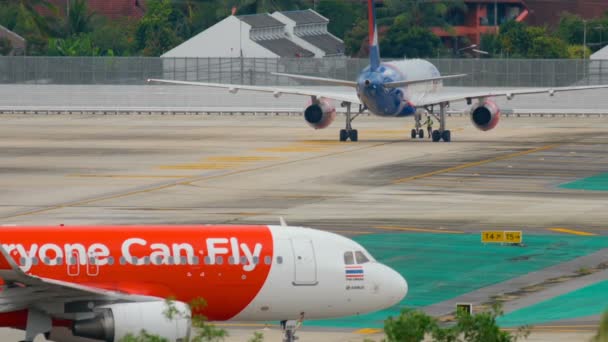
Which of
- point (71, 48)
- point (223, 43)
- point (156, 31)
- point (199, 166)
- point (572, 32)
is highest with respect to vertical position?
point (156, 31)

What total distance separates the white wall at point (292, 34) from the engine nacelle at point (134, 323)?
142217mm

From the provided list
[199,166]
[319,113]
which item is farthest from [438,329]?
[319,113]

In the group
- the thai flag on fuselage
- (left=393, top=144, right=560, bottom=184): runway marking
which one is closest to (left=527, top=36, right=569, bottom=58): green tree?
(left=393, top=144, right=560, bottom=184): runway marking

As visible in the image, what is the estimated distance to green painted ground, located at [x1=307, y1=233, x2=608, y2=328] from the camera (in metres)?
40.6

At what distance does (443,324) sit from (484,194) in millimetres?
28810

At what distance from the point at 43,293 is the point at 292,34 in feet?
469

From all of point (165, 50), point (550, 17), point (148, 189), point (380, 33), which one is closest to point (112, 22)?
point (165, 50)

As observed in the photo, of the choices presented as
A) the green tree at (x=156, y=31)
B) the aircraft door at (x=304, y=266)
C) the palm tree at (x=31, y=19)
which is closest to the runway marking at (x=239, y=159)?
the aircraft door at (x=304, y=266)

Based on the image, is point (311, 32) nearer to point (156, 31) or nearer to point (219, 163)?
point (156, 31)

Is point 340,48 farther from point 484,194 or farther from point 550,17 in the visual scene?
point 484,194

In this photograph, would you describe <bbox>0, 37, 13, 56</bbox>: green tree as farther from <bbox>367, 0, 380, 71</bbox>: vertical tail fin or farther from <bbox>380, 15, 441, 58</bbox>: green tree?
<bbox>367, 0, 380, 71</bbox>: vertical tail fin

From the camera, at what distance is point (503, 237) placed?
48.9 metres

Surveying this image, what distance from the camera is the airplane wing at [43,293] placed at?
27406mm

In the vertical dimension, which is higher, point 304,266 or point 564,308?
point 304,266
